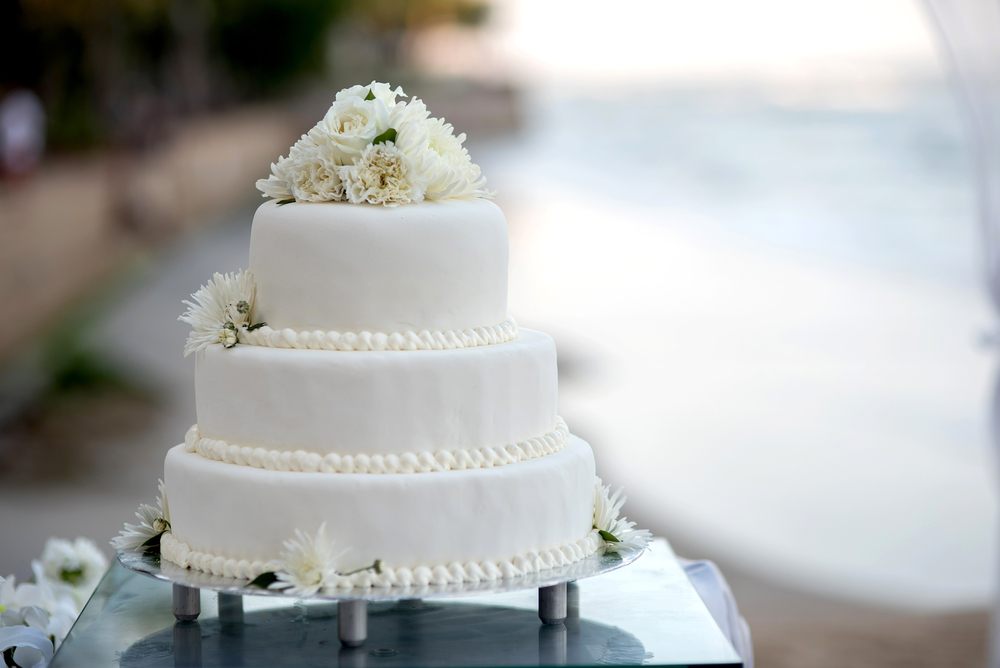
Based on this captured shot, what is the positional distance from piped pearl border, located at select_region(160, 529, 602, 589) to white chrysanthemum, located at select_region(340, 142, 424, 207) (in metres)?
0.74

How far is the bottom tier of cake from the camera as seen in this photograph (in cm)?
192

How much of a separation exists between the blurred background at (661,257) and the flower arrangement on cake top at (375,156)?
214cm

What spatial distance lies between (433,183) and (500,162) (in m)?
22.5

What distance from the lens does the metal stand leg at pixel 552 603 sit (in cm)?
216

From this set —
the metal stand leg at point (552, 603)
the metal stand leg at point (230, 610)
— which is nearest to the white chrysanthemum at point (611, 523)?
the metal stand leg at point (552, 603)

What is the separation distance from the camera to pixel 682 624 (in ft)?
7.20

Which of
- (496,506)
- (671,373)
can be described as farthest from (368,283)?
(671,373)

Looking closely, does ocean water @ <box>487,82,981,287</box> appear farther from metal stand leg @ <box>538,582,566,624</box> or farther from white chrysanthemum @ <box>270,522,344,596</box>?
white chrysanthemum @ <box>270,522,344,596</box>

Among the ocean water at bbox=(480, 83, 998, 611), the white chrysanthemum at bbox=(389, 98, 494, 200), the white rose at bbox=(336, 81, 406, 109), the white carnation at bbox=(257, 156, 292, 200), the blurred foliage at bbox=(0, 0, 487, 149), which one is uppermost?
the blurred foliage at bbox=(0, 0, 487, 149)

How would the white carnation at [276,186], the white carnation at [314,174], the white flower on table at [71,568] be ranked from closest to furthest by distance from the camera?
1. the white carnation at [314,174]
2. the white carnation at [276,186]
3. the white flower on table at [71,568]

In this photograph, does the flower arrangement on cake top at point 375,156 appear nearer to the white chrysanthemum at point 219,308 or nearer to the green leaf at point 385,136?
the green leaf at point 385,136

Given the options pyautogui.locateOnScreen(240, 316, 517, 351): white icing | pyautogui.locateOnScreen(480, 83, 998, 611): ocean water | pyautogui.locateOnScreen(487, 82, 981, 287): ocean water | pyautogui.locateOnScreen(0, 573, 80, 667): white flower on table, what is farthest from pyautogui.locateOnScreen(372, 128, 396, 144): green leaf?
pyautogui.locateOnScreen(487, 82, 981, 287): ocean water

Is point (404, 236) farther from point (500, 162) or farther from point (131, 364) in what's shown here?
point (500, 162)

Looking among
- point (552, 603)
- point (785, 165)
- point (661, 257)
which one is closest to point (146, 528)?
point (552, 603)
